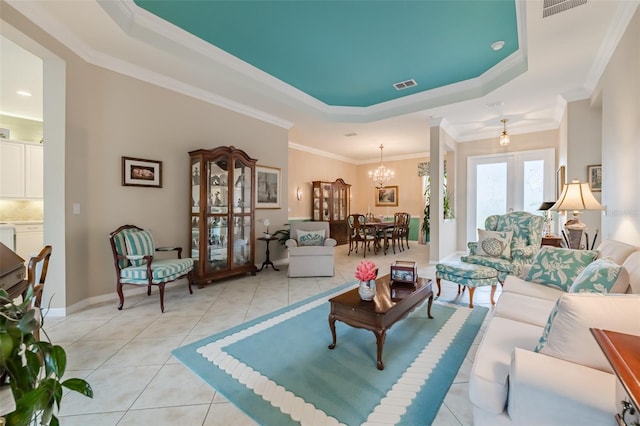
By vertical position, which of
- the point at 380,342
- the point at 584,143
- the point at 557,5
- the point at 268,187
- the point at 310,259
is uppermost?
the point at 557,5

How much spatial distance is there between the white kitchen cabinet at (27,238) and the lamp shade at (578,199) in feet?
23.8

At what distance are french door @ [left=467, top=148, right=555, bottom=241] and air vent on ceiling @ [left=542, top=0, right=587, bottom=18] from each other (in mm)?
3989

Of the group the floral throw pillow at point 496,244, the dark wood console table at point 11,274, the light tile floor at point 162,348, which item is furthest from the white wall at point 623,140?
the dark wood console table at point 11,274

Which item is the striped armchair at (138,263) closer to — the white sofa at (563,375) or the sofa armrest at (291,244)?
the sofa armrest at (291,244)

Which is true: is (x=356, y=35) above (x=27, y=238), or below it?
above

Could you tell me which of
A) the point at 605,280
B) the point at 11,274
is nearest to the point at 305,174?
the point at 11,274

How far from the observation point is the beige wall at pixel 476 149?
5551 mm

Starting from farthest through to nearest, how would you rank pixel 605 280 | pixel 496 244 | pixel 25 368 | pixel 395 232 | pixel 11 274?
1. pixel 395 232
2. pixel 496 244
3. pixel 11 274
4. pixel 605 280
5. pixel 25 368

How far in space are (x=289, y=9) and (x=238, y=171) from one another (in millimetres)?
2394

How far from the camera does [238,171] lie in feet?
14.4

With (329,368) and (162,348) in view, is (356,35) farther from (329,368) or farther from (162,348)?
(162,348)

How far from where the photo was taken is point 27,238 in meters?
4.54

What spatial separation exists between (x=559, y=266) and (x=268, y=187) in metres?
4.35

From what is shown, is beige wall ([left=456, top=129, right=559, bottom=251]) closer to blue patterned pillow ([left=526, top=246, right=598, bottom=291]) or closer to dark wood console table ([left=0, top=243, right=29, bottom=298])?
blue patterned pillow ([left=526, top=246, right=598, bottom=291])
